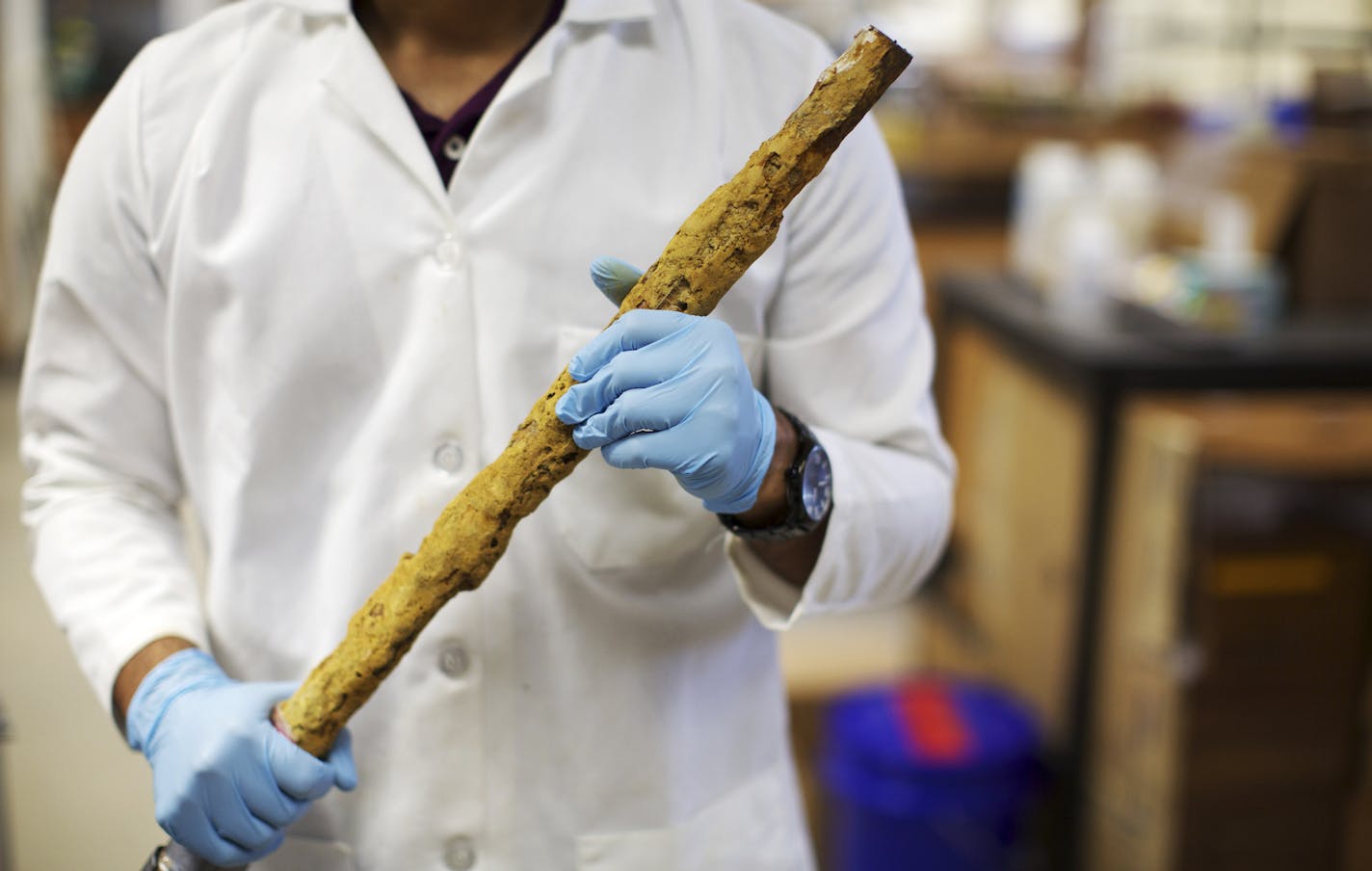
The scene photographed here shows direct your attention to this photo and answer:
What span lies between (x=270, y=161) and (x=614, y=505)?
37 cm

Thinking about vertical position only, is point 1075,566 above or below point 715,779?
below

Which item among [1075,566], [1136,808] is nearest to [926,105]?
[1075,566]

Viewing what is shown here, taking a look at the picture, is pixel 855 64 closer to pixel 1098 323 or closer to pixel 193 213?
pixel 193 213

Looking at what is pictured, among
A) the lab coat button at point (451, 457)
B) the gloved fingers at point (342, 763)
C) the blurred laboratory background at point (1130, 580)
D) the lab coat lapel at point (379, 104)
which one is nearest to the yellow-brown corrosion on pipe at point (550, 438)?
the gloved fingers at point (342, 763)

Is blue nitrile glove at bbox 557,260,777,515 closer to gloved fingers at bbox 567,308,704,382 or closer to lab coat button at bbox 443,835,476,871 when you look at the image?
gloved fingers at bbox 567,308,704,382

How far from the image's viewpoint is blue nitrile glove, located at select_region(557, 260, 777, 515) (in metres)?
0.80

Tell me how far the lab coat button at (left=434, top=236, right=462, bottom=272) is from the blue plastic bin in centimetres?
136

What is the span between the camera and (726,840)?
3.53 feet

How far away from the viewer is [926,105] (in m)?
4.29

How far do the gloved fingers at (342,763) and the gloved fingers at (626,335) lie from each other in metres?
0.33

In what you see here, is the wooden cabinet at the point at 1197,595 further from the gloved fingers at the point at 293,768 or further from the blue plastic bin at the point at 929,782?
the gloved fingers at the point at 293,768

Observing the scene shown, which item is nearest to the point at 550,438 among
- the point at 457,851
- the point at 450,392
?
the point at 450,392

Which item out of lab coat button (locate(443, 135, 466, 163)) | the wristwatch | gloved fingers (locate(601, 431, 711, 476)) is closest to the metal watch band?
the wristwatch

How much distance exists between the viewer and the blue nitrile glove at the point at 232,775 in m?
0.86
